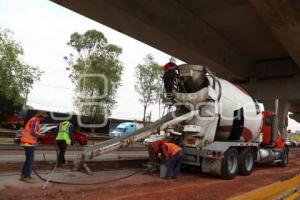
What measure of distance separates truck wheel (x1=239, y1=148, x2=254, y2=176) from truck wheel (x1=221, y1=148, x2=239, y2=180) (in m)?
0.33

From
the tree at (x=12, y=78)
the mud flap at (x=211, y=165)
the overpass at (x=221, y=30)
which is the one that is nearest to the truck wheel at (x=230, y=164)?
the mud flap at (x=211, y=165)

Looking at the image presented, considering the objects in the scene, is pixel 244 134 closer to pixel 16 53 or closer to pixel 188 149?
pixel 188 149

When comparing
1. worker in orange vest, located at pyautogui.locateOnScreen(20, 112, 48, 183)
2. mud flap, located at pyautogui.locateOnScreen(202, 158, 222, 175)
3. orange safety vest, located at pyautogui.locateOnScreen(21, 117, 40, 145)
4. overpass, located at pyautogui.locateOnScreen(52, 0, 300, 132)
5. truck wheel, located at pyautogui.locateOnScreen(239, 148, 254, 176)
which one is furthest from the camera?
truck wheel, located at pyautogui.locateOnScreen(239, 148, 254, 176)

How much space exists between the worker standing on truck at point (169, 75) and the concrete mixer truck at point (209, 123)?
7 cm

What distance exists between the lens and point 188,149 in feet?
39.8

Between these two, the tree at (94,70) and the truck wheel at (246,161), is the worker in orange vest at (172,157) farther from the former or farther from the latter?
the tree at (94,70)

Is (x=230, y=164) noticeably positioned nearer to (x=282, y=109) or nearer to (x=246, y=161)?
(x=246, y=161)

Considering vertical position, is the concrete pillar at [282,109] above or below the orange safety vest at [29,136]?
above

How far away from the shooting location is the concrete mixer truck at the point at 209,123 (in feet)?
39.4

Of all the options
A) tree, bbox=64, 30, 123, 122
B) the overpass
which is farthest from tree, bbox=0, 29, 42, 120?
the overpass

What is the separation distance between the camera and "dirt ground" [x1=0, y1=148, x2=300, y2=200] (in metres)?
7.96

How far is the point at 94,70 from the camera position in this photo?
47.4m

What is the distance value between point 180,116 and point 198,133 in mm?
813

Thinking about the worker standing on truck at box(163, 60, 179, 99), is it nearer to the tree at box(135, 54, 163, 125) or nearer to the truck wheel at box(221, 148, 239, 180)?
the truck wheel at box(221, 148, 239, 180)
